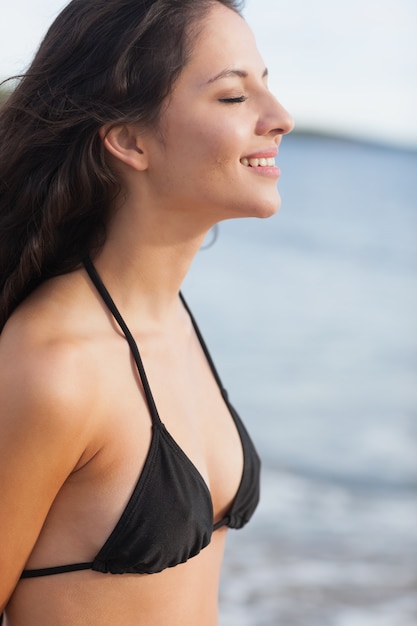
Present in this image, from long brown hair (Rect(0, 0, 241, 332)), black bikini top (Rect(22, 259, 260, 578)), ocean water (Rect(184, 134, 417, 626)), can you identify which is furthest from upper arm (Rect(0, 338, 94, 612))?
ocean water (Rect(184, 134, 417, 626))

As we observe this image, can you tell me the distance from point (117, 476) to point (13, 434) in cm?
23

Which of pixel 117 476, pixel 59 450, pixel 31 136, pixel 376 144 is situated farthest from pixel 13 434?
pixel 376 144

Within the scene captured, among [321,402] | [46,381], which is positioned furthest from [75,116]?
[321,402]

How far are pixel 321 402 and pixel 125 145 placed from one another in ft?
17.8

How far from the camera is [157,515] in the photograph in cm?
188

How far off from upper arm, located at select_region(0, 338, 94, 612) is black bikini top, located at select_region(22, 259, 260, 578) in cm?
13

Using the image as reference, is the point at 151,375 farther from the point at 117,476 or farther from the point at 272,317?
the point at 272,317

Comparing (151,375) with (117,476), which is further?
(151,375)

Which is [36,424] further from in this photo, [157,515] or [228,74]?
[228,74]

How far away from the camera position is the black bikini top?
1864 mm

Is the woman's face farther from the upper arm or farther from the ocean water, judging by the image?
the ocean water

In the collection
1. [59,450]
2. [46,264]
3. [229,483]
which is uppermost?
[46,264]

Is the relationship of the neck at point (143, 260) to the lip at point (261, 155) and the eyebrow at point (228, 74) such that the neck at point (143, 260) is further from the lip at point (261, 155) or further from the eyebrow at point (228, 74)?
the eyebrow at point (228, 74)

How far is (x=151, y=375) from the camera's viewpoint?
2076 mm
